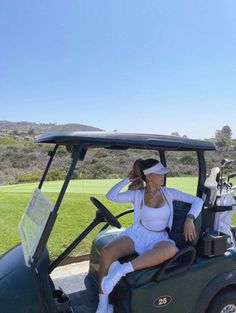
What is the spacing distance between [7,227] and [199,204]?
3872mm

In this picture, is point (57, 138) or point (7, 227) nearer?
point (57, 138)

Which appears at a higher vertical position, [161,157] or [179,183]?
[161,157]

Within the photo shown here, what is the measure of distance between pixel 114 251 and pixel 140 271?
0.31m

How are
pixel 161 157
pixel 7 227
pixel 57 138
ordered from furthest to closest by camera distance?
pixel 7 227, pixel 161 157, pixel 57 138

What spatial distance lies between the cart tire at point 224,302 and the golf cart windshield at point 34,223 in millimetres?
1476

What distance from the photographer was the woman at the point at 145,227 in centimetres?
266

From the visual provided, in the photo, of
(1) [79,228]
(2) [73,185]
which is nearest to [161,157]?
(1) [79,228]

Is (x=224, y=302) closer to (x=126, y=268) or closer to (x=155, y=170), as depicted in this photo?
(x=126, y=268)

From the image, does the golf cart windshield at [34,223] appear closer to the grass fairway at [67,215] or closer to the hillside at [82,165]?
the grass fairway at [67,215]

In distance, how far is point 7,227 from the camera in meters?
5.88

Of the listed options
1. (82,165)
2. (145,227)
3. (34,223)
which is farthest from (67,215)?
(34,223)

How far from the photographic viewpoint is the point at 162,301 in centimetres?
263

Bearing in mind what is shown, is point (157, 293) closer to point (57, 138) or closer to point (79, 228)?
point (57, 138)

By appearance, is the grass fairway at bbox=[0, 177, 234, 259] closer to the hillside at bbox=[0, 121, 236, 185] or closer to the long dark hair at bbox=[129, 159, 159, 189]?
the hillside at bbox=[0, 121, 236, 185]
